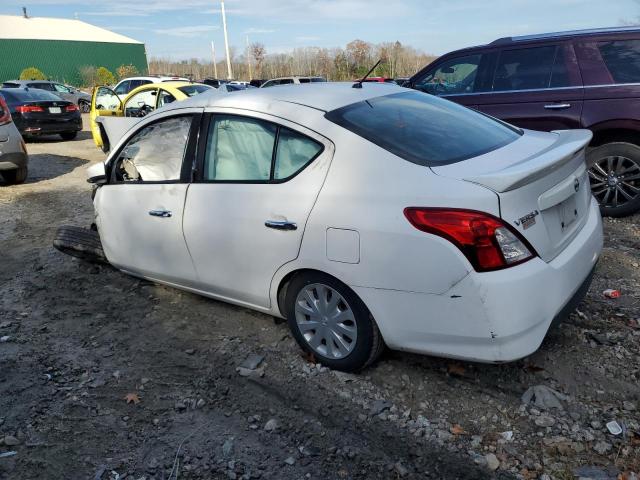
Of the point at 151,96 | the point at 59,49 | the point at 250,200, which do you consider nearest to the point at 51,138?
the point at 151,96

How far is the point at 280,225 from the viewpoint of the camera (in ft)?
9.70

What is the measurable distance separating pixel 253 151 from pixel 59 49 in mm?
55823

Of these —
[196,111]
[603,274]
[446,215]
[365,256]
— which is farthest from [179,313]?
[603,274]

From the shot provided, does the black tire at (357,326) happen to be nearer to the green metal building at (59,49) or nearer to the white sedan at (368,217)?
the white sedan at (368,217)

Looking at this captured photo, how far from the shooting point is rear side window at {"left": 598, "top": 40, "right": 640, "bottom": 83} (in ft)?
17.6

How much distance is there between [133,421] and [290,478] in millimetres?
977

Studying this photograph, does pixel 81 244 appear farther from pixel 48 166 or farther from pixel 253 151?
pixel 48 166

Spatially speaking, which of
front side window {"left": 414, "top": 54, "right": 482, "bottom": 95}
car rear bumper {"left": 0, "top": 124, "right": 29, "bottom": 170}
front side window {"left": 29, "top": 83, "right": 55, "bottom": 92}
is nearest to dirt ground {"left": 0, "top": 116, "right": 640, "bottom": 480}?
front side window {"left": 414, "top": 54, "right": 482, "bottom": 95}

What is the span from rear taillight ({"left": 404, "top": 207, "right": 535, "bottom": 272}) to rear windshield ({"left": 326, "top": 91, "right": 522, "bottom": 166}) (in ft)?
1.31

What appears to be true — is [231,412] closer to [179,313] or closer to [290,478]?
[290,478]

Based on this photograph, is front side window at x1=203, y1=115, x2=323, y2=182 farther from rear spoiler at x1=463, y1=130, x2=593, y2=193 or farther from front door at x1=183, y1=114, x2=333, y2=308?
rear spoiler at x1=463, y1=130, x2=593, y2=193

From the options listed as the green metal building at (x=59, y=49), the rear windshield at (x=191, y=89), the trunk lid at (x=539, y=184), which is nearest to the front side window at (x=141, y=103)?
the rear windshield at (x=191, y=89)

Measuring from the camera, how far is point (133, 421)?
9.23 feet

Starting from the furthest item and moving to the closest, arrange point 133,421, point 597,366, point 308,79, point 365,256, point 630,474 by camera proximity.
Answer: point 308,79 → point 597,366 → point 133,421 → point 365,256 → point 630,474
